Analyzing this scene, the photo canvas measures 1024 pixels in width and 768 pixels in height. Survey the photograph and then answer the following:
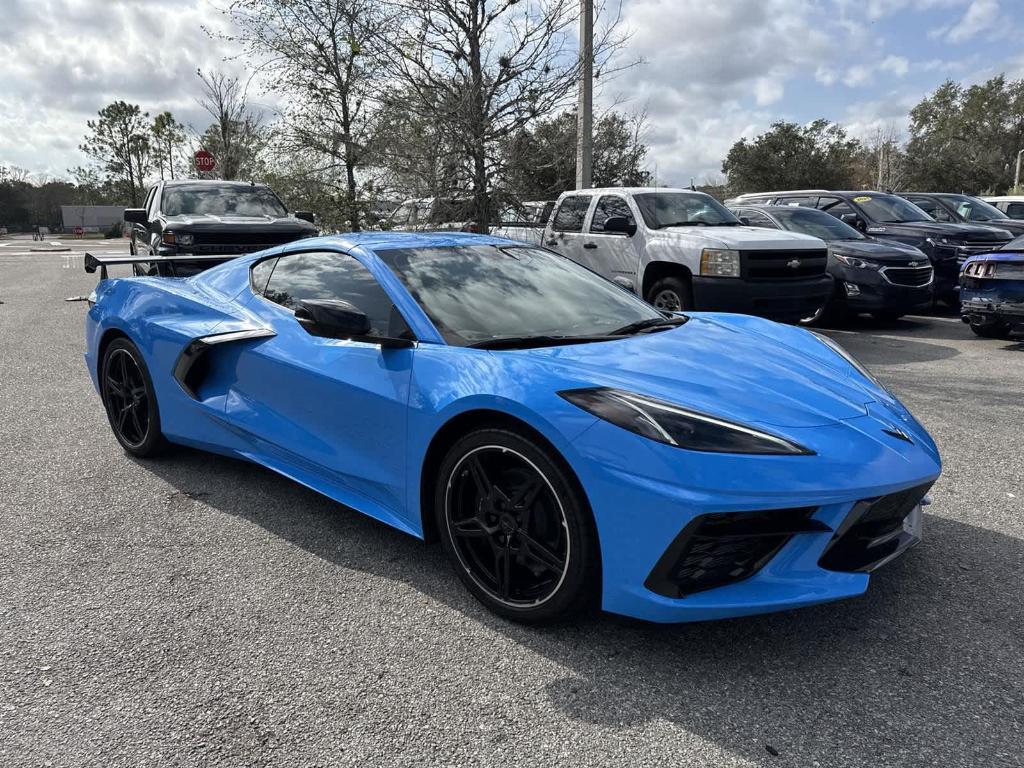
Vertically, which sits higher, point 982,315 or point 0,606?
point 982,315

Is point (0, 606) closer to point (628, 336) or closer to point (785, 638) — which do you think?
point (628, 336)

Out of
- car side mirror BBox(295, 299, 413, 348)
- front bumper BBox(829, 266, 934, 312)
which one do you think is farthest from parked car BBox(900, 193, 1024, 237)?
car side mirror BBox(295, 299, 413, 348)

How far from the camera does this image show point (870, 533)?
243 cm

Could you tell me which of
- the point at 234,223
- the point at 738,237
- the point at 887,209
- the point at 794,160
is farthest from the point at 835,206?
the point at 794,160

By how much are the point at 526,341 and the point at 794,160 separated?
49.4 metres

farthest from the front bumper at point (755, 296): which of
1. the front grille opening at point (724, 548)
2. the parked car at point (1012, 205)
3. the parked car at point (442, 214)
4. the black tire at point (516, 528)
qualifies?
the parked car at point (1012, 205)

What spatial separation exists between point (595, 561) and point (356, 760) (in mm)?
880

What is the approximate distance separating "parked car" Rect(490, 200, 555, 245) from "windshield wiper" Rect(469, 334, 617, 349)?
7.25m

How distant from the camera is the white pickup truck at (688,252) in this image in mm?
8055

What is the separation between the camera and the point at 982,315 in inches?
324

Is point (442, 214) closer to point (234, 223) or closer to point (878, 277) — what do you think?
point (234, 223)

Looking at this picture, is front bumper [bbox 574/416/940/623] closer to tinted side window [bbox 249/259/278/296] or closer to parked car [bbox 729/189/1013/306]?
tinted side window [bbox 249/259/278/296]

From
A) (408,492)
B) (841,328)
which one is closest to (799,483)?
(408,492)

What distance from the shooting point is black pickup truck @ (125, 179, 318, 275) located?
31.5ft
